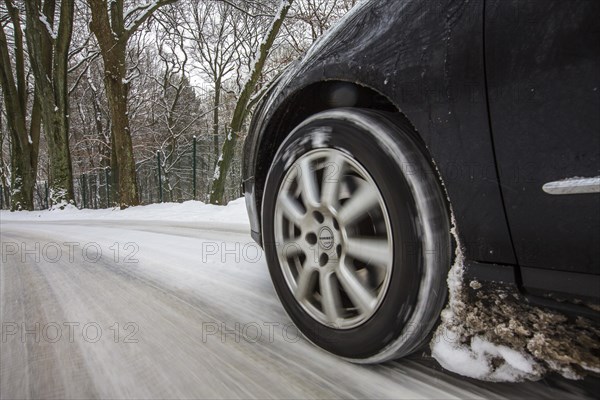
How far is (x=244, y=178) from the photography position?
214 cm

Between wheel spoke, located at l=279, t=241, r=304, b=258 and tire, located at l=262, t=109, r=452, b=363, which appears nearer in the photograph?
tire, located at l=262, t=109, r=452, b=363

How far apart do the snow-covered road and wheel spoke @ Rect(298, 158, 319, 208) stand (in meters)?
0.57

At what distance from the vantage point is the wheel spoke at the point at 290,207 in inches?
58.1

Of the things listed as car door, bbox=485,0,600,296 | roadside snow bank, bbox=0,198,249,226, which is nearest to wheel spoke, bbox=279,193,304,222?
car door, bbox=485,0,600,296

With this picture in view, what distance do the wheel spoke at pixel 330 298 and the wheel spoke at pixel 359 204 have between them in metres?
0.22

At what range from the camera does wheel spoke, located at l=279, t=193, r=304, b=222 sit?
1.48m

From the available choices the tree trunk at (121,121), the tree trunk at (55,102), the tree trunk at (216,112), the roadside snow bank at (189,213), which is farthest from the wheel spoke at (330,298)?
the tree trunk at (216,112)

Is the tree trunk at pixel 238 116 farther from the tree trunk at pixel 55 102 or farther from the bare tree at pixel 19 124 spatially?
the bare tree at pixel 19 124

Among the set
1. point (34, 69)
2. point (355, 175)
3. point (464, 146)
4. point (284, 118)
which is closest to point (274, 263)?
point (355, 175)

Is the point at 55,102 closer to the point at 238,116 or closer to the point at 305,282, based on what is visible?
the point at 238,116

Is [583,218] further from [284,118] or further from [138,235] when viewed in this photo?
[138,235]

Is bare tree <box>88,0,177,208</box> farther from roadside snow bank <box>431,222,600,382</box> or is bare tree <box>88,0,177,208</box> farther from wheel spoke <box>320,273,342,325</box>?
roadside snow bank <box>431,222,600,382</box>

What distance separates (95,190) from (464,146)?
24.5 m

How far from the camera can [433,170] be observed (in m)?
1.14
